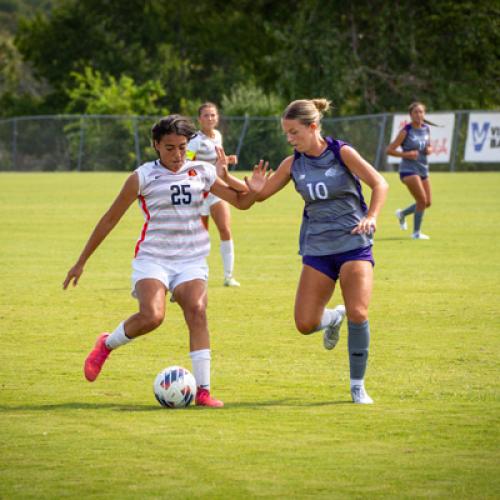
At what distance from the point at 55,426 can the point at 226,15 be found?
64.8 m

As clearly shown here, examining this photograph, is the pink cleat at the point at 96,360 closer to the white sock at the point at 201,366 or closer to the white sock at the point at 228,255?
the white sock at the point at 201,366

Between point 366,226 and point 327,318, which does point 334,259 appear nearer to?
point 366,226

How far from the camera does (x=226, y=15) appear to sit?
7031 centimetres

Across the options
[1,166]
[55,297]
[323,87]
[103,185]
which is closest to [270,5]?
[323,87]

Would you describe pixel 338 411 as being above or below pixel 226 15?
below

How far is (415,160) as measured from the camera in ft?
70.4

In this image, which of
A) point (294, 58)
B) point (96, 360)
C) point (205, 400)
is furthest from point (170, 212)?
point (294, 58)

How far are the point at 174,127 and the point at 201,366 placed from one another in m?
1.54

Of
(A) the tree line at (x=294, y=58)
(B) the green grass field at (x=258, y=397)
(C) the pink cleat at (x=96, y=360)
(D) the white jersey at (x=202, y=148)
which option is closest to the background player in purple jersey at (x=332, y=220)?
(B) the green grass field at (x=258, y=397)

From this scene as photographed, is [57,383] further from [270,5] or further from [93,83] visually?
[270,5]

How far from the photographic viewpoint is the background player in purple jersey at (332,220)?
7875mm

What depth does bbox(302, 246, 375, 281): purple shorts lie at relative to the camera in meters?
8.03

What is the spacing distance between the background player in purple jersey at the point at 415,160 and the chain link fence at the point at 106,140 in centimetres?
2765

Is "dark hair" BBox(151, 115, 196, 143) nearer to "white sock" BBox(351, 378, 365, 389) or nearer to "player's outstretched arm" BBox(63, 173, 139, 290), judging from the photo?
"player's outstretched arm" BBox(63, 173, 139, 290)
